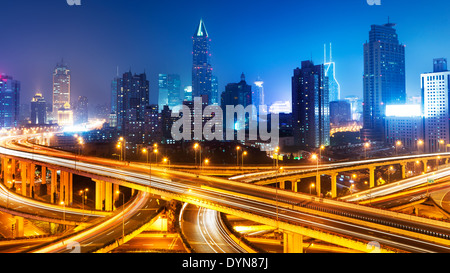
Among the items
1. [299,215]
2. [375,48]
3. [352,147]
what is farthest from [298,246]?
[375,48]

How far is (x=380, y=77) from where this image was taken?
220ft

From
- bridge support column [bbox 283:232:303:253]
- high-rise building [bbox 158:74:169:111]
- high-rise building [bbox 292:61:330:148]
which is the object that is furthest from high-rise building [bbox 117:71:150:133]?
bridge support column [bbox 283:232:303:253]

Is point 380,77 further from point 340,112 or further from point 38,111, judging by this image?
point 38,111

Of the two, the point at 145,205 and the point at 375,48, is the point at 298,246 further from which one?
the point at 375,48

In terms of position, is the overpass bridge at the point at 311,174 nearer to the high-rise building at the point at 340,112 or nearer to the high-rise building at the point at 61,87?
the high-rise building at the point at 340,112

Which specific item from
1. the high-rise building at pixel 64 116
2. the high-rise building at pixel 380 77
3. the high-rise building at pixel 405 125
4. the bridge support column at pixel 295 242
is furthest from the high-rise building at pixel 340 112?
the bridge support column at pixel 295 242

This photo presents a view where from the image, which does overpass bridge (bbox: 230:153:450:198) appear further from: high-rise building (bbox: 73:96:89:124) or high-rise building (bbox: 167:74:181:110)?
high-rise building (bbox: 167:74:181:110)

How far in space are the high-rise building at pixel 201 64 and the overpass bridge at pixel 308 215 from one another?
103 metres

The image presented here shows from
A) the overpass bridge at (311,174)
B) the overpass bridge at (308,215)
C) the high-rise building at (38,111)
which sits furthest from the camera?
the high-rise building at (38,111)

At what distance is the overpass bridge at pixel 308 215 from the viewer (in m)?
8.05

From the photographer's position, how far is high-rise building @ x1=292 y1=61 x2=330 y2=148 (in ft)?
191

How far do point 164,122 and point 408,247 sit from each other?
5549 centimetres

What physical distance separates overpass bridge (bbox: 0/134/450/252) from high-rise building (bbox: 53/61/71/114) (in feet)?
302
